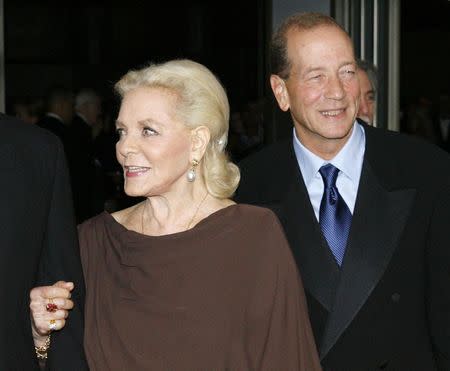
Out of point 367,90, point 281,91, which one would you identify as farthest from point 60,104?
point 281,91

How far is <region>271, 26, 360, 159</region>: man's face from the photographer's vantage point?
2848mm

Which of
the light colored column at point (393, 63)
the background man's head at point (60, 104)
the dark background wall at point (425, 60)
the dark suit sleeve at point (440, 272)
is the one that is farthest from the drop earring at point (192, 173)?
the dark background wall at point (425, 60)

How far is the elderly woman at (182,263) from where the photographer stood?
8.11 feet

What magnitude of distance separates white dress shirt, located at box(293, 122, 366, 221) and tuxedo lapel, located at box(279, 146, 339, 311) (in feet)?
0.12

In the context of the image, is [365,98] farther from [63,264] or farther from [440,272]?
[63,264]

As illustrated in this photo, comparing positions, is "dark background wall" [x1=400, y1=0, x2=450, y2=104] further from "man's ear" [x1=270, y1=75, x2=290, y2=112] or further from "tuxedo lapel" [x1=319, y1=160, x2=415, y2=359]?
"tuxedo lapel" [x1=319, y1=160, x2=415, y2=359]

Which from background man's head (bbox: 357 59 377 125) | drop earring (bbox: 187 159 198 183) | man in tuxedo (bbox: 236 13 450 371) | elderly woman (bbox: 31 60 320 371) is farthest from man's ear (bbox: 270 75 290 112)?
background man's head (bbox: 357 59 377 125)

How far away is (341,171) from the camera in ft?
9.59

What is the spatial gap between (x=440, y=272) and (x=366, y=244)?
20 centimetres

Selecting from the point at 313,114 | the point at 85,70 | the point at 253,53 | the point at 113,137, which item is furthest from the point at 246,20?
the point at 313,114

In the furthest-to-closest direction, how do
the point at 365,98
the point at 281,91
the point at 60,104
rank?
the point at 60,104
the point at 365,98
the point at 281,91

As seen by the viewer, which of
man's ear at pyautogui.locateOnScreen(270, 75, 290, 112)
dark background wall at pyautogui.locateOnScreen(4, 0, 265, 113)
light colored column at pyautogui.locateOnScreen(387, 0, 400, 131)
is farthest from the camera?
dark background wall at pyautogui.locateOnScreen(4, 0, 265, 113)

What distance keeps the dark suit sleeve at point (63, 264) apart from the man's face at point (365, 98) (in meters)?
1.65

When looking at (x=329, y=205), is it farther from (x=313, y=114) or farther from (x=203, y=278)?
(x=203, y=278)
